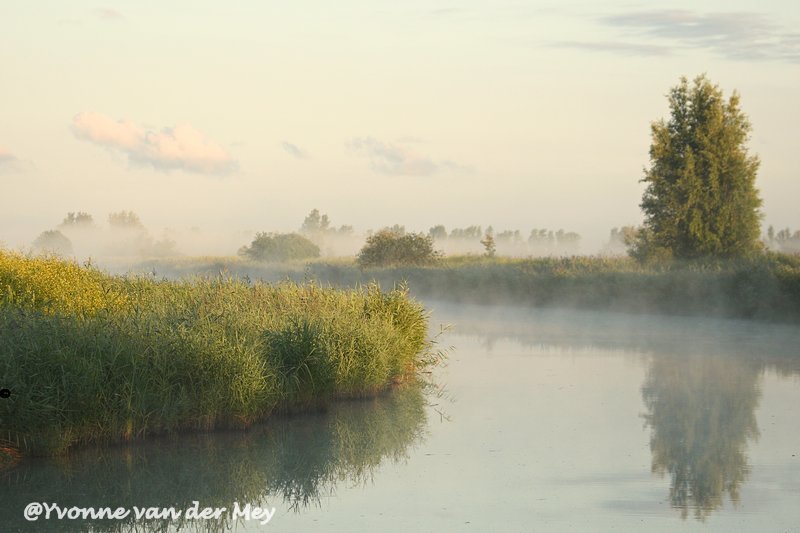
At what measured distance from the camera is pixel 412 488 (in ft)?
29.3

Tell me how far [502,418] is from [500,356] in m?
6.89

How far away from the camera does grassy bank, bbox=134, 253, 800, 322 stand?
26.1 m

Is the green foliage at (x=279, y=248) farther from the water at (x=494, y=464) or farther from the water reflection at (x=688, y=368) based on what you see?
the water at (x=494, y=464)

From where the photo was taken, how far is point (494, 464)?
9844 millimetres

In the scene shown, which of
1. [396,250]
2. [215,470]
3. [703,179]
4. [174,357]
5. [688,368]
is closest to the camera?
[215,470]

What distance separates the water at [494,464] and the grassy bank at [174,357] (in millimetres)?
362

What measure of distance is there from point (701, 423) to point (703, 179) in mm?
23675

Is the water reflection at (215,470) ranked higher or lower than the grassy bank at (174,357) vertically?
lower

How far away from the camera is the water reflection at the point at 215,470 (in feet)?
27.6

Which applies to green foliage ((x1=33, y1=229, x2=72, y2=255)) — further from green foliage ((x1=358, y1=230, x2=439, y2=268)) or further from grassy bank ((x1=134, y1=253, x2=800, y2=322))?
grassy bank ((x1=134, y1=253, x2=800, y2=322))

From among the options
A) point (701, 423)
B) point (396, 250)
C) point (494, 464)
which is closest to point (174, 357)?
point (494, 464)

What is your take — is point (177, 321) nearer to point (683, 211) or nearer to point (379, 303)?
point (379, 303)

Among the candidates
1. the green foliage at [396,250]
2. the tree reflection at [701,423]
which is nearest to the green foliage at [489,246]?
the green foliage at [396,250]

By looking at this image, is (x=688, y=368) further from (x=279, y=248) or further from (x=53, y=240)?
(x=53, y=240)
